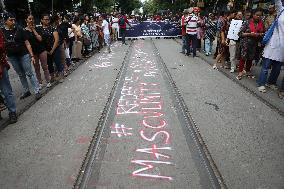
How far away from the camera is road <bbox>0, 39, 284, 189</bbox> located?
3.98 meters

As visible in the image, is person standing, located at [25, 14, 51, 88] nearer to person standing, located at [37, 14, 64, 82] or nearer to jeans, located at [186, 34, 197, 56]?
person standing, located at [37, 14, 64, 82]

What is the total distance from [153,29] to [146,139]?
19.5m

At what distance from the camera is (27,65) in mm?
7395

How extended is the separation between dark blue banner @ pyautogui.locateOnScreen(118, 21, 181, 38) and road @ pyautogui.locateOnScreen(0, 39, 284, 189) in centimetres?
1534

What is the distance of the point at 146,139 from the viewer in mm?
5125

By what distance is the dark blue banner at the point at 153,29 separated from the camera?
77.8 ft

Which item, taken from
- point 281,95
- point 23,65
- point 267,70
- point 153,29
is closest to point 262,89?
point 267,70

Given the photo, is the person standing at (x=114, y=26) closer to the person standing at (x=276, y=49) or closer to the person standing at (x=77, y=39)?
the person standing at (x=77, y=39)

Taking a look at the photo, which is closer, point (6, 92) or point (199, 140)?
point (199, 140)

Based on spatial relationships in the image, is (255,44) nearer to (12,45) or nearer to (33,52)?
(33,52)

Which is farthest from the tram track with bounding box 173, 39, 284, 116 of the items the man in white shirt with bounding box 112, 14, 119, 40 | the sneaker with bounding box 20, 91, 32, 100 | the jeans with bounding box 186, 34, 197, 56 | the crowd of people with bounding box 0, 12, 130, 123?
the man in white shirt with bounding box 112, 14, 119, 40

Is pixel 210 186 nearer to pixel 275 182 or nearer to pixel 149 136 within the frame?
pixel 275 182

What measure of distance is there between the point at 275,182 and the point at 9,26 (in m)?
5.70

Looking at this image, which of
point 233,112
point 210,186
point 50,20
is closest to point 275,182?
point 210,186
